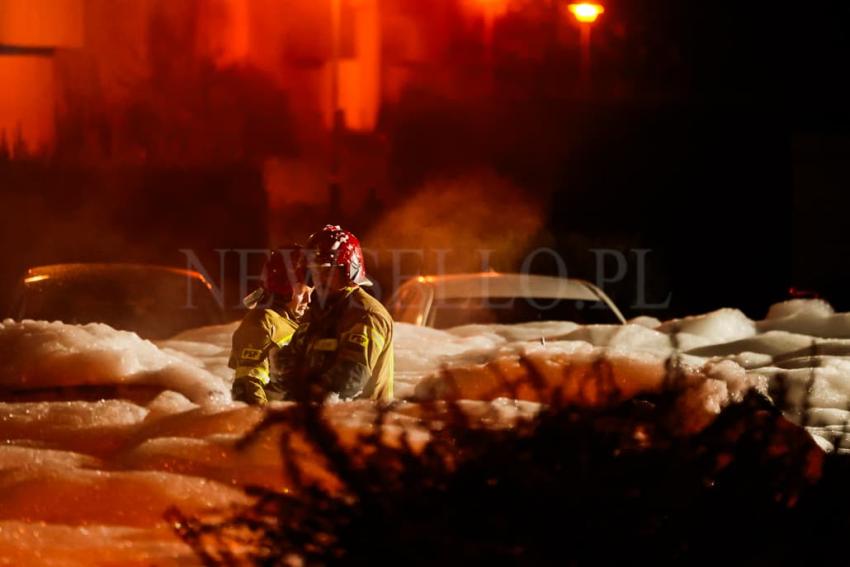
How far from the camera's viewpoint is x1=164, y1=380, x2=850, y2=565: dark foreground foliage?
267cm

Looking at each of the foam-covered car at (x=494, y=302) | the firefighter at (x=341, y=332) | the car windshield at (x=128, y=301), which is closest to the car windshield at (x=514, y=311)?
the foam-covered car at (x=494, y=302)

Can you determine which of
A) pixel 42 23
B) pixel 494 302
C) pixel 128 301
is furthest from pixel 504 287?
pixel 42 23

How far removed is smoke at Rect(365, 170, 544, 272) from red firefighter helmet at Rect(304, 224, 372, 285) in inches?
527

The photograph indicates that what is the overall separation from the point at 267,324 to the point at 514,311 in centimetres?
439

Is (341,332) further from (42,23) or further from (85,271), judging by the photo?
(42,23)

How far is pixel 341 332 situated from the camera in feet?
17.0

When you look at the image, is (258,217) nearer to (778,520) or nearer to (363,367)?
(363,367)

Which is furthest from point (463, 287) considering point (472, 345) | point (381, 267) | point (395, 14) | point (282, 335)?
point (395, 14)

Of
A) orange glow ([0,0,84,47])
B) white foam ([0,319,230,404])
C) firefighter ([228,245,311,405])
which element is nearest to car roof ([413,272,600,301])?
firefighter ([228,245,311,405])

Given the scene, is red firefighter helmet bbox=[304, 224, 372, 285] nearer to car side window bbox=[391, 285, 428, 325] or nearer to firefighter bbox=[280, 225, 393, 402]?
firefighter bbox=[280, 225, 393, 402]

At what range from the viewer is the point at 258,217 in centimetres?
2306

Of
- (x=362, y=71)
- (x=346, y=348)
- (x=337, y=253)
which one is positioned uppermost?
(x=362, y=71)

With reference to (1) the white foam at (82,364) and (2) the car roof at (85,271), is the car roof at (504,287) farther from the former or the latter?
(1) the white foam at (82,364)

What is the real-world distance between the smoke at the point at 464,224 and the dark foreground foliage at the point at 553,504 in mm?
15915
